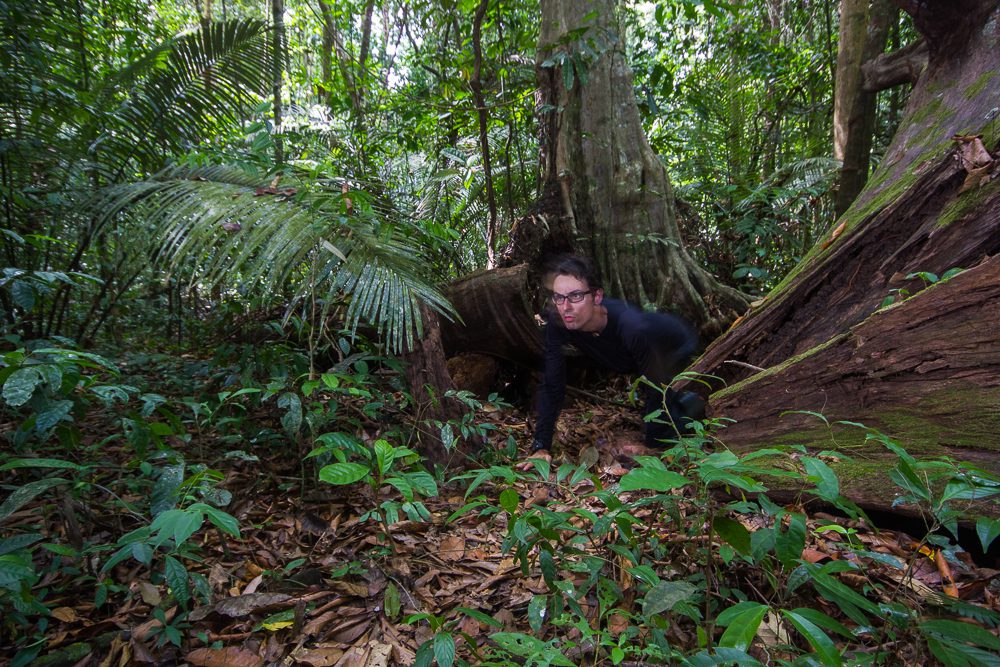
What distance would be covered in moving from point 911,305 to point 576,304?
158 centimetres

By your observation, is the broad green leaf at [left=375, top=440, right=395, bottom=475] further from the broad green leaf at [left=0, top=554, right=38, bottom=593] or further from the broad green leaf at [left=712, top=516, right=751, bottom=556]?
the broad green leaf at [left=712, top=516, right=751, bottom=556]

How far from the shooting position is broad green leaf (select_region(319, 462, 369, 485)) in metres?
1.58

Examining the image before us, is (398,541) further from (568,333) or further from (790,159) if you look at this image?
(790,159)

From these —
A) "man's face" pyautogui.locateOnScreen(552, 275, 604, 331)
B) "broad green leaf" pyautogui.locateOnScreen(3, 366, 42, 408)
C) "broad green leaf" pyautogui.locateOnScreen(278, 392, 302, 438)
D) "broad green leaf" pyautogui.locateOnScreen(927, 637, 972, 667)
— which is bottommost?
"broad green leaf" pyautogui.locateOnScreen(927, 637, 972, 667)

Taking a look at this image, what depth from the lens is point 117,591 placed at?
1.83 m

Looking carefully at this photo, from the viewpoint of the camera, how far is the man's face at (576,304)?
3100 mm

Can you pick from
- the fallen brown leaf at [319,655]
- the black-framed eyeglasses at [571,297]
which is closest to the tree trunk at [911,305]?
the black-framed eyeglasses at [571,297]

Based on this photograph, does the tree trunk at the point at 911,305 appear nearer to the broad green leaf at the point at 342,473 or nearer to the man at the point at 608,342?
the man at the point at 608,342

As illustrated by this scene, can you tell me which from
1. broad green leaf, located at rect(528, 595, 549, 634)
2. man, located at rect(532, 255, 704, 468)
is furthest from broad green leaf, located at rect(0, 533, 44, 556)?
man, located at rect(532, 255, 704, 468)

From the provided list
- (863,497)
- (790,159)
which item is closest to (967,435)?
(863,497)

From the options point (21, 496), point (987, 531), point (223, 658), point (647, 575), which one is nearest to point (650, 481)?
point (647, 575)

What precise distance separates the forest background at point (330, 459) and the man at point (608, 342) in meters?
0.42

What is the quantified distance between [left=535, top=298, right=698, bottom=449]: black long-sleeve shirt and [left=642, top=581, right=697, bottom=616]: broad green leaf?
1.74 meters

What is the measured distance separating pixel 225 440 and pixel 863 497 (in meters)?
2.83
